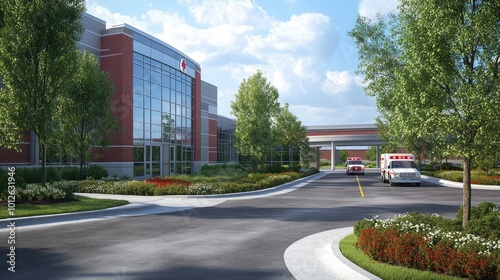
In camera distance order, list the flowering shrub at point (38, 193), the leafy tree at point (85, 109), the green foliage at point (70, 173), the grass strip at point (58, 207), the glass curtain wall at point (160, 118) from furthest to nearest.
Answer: the glass curtain wall at point (160, 118) → the green foliage at point (70, 173) → the leafy tree at point (85, 109) → the flowering shrub at point (38, 193) → the grass strip at point (58, 207)

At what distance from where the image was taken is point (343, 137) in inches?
2672

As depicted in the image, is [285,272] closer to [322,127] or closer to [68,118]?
[68,118]

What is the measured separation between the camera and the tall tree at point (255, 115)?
1355 inches

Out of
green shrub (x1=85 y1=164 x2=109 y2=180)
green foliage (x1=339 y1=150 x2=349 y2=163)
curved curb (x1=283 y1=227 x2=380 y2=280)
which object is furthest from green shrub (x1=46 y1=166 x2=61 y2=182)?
green foliage (x1=339 y1=150 x2=349 y2=163)

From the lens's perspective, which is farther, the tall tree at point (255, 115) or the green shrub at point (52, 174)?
the tall tree at point (255, 115)

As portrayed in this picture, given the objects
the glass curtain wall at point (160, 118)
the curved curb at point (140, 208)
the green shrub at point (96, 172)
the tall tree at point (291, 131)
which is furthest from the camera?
the tall tree at point (291, 131)

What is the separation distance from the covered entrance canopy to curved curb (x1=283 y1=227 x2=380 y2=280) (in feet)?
179

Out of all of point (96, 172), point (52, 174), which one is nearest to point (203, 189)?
point (52, 174)

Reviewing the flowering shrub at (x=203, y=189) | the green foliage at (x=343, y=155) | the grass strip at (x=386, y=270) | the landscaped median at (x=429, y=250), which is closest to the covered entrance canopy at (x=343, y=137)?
the green foliage at (x=343, y=155)

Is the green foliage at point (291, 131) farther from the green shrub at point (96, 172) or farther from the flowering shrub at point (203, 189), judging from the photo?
the flowering shrub at point (203, 189)

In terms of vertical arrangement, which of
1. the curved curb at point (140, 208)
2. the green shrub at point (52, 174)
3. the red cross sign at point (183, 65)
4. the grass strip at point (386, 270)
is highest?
the red cross sign at point (183, 65)

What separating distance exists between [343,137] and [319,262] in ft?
202

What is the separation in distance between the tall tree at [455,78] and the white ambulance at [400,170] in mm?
21759

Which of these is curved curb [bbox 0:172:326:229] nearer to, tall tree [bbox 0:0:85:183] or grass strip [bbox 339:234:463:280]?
tall tree [bbox 0:0:85:183]
